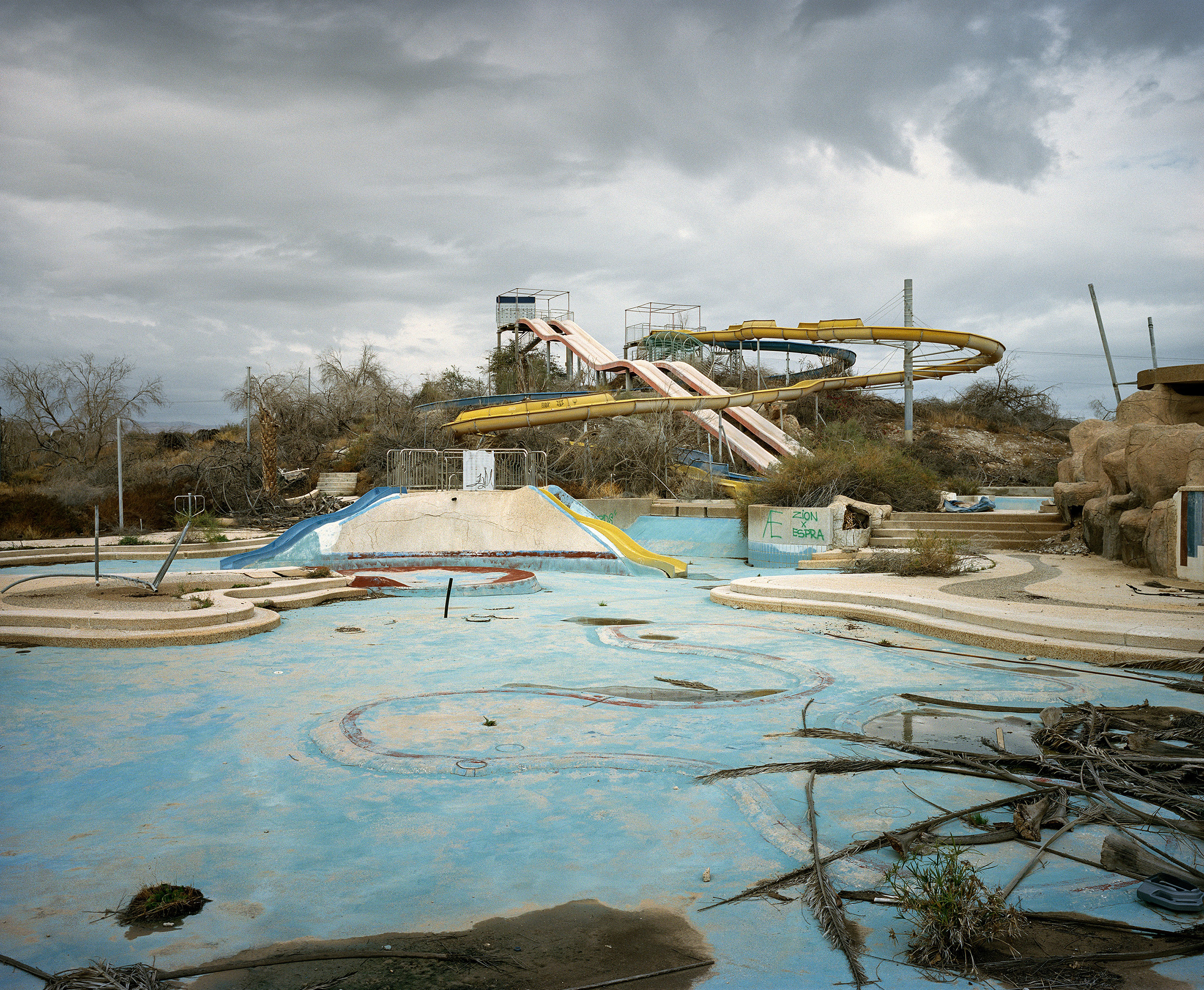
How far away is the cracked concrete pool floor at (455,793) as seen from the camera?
3.61m

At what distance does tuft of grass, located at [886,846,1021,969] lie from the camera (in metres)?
3.15

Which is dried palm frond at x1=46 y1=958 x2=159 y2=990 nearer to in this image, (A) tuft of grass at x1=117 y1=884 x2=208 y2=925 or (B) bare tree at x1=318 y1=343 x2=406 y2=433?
(A) tuft of grass at x1=117 y1=884 x2=208 y2=925

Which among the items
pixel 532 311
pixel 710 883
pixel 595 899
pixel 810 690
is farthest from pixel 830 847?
pixel 532 311

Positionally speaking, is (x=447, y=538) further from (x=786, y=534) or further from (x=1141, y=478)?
(x=1141, y=478)

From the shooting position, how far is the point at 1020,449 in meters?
39.6

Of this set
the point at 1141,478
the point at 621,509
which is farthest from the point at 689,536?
the point at 1141,478

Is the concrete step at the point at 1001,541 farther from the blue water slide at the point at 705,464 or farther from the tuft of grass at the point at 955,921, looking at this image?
the tuft of grass at the point at 955,921

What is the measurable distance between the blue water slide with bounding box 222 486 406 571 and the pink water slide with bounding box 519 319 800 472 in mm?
12348

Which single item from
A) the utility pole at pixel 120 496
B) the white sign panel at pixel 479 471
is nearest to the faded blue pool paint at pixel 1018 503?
the white sign panel at pixel 479 471

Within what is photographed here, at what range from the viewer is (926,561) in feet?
45.9

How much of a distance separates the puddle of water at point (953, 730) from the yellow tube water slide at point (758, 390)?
22353 millimetres

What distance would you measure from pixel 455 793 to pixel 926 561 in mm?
10788

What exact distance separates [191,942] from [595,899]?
169 centimetres

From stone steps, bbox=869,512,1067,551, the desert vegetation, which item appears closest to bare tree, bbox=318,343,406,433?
the desert vegetation
